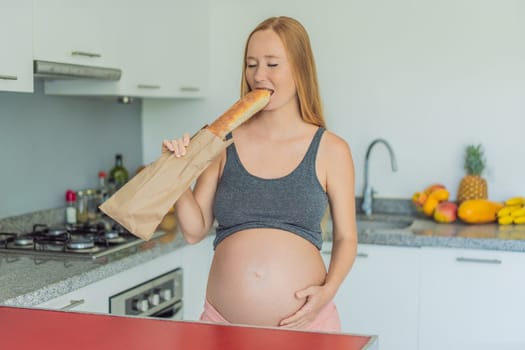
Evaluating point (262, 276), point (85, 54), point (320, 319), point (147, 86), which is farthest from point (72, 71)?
point (320, 319)

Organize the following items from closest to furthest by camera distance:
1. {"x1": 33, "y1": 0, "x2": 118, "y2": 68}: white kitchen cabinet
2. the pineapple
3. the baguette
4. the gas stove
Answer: the baguette → {"x1": 33, "y1": 0, "x2": 118, "y2": 68}: white kitchen cabinet → the gas stove → the pineapple

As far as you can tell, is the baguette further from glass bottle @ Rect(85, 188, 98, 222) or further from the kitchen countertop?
glass bottle @ Rect(85, 188, 98, 222)

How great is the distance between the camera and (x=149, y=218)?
1.76 meters

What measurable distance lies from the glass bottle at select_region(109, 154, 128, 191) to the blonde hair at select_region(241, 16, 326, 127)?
5.55ft

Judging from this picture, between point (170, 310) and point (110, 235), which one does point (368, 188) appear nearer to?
point (170, 310)

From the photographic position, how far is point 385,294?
3.12 meters

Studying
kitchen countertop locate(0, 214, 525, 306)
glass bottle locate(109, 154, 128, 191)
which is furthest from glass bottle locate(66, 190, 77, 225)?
kitchen countertop locate(0, 214, 525, 306)

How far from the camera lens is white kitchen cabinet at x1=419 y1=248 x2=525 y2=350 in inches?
117

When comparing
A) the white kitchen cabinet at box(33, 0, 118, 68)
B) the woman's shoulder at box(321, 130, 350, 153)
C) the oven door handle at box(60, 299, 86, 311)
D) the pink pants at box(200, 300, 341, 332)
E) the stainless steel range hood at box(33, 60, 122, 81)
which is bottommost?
the oven door handle at box(60, 299, 86, 311)

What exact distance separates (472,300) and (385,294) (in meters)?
0.32

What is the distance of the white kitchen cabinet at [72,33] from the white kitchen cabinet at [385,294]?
121cm

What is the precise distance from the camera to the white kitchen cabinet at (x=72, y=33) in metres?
2.58

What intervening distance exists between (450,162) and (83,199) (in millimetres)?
1591

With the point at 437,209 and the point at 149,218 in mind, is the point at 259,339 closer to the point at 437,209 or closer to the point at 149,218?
the point at 149,218
